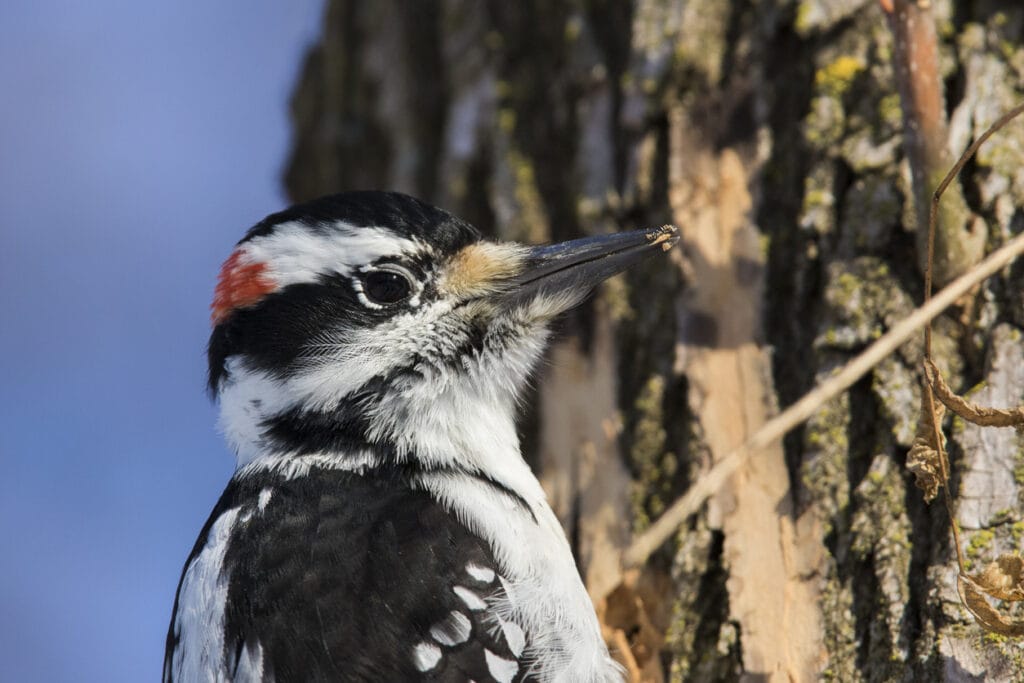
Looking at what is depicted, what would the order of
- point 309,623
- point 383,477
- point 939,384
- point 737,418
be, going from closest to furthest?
1. point 939,384
2. point 309,623
3. point 383,477
4. point 737,418

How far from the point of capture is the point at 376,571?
2783 millimetres

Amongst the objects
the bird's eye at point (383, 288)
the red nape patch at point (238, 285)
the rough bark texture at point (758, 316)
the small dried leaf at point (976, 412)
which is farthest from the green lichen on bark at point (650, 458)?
the red nape patch at point (238, 285)

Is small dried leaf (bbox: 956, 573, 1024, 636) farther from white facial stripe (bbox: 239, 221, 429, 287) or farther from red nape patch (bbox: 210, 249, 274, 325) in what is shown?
red nape patch (bbox: 210, 249, 274, 325)

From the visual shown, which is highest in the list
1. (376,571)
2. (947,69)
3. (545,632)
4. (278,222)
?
(947,69)

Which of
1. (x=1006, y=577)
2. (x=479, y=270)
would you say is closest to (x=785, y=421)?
(x=1006, y=577)

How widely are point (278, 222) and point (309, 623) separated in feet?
4.11

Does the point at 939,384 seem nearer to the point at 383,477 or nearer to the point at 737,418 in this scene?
the point at 737,418

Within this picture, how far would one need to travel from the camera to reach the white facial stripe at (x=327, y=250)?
10.6 feet

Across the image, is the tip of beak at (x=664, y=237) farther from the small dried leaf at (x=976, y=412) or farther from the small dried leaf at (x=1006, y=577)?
the small dried leaf at (x=1006, y=577)

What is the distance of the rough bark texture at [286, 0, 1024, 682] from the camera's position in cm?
283

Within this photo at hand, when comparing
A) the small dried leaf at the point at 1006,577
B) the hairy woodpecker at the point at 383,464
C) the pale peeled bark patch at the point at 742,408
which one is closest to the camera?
the small dried leaf at the point at 1006,577

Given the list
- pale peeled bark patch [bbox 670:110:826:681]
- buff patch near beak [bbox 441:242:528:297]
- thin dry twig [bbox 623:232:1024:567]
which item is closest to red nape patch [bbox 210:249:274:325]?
A: buff patch near beak [bbox 441:242:528:297]

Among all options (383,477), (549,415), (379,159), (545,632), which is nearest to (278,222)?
(383,477)

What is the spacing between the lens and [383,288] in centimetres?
326
